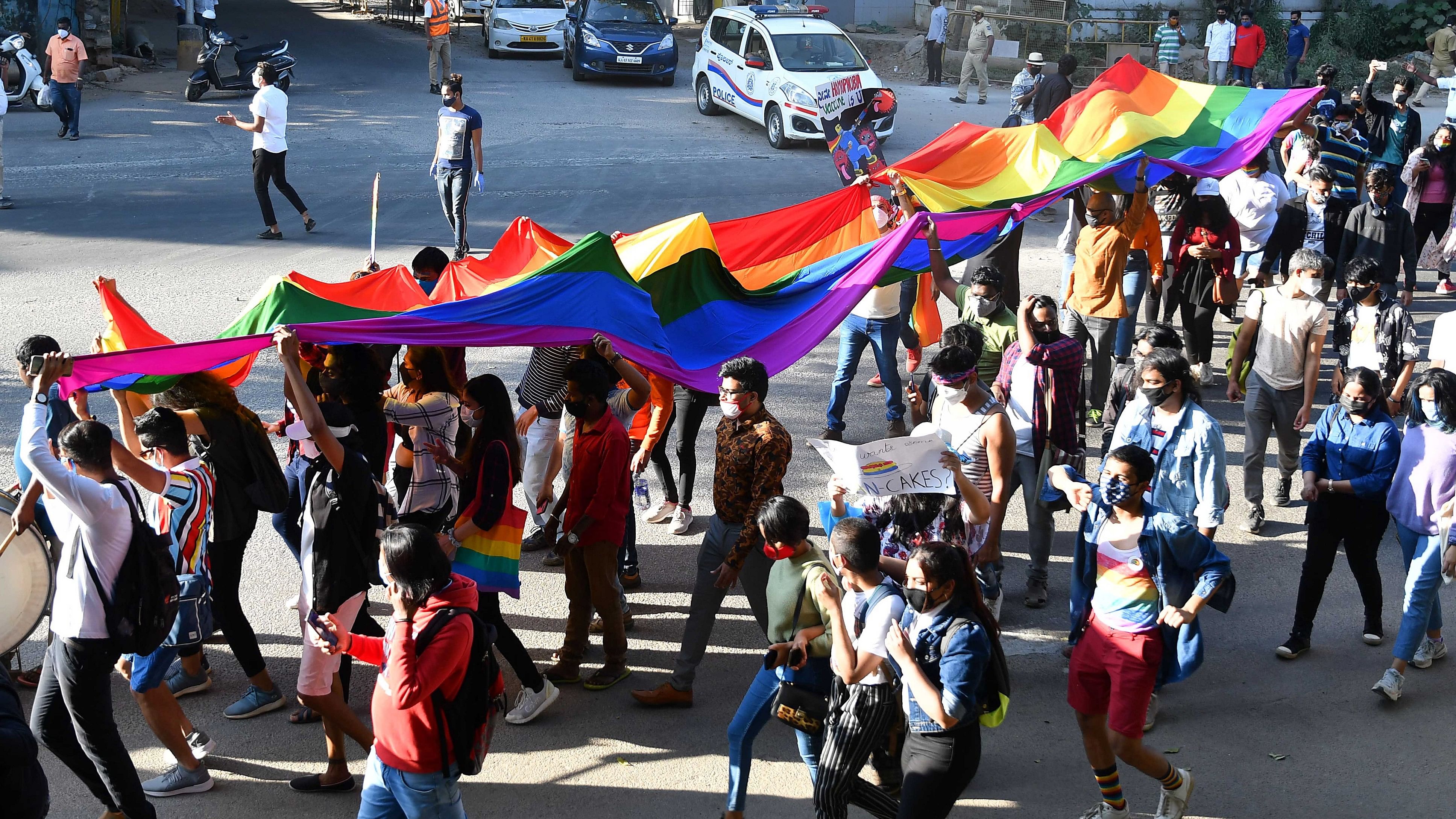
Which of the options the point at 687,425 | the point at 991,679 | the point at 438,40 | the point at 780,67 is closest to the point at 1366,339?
the point at 687,425

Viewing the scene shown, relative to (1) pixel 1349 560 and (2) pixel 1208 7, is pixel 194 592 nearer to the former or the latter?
(1) pixel 1349 560

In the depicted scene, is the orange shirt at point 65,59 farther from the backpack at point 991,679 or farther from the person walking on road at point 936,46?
the backpack at point 991,679

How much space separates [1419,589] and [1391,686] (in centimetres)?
47

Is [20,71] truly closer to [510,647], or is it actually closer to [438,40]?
[438,40]

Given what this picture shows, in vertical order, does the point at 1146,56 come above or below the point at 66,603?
above

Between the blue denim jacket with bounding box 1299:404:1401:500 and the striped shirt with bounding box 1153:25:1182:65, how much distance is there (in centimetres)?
1939

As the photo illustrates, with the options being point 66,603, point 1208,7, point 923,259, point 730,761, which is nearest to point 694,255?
point 923,259

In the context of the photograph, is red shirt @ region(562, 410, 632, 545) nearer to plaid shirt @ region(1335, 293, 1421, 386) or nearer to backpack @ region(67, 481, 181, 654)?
backpack @ region(67, 481, 181, 654)

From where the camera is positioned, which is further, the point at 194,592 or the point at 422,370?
the point at 422,370

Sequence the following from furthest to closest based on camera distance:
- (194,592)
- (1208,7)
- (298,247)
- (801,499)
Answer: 1. (1208,7)
2. (298,247)
3. (801,499)
4. (194,592)

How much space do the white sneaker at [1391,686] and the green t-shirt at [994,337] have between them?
2.50m

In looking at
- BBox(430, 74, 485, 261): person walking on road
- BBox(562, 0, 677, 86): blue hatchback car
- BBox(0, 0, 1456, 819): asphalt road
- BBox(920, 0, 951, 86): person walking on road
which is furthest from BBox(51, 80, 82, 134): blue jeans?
BBox(920, 0, 951, 86): person walking on road

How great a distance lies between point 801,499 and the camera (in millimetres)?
8164

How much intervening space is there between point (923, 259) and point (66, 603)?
16.2 ft
